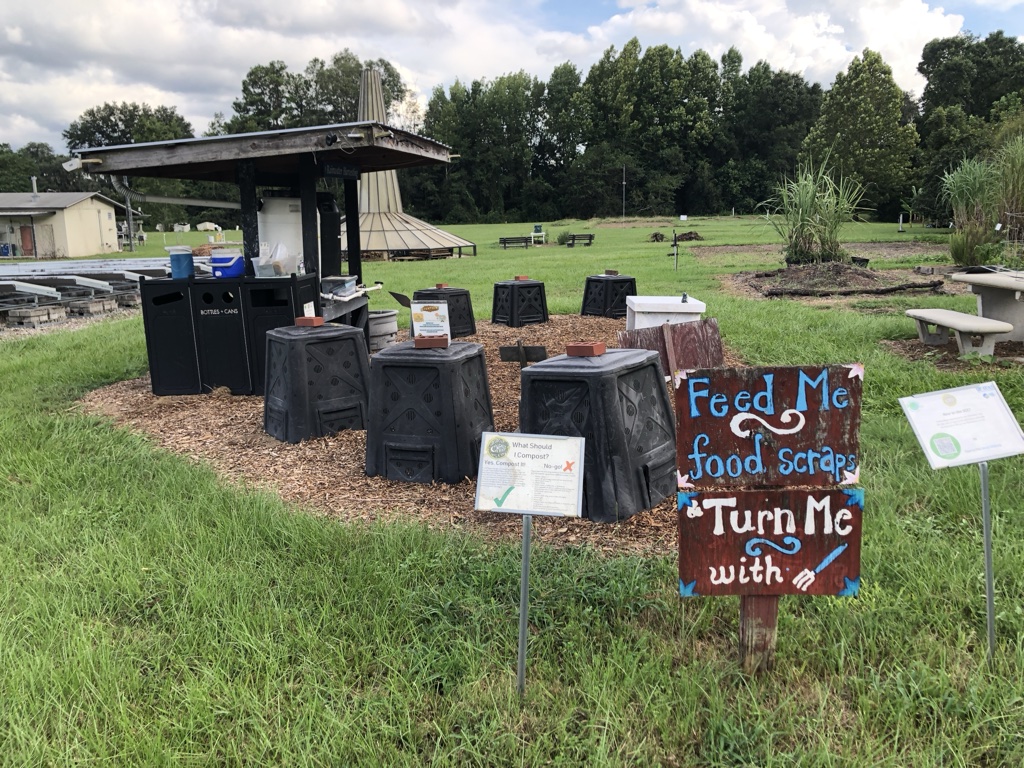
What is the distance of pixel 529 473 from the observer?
7.18 feet

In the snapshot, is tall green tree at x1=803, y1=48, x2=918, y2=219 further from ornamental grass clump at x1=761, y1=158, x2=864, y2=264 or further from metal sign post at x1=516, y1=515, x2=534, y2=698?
metal sign post at x1=516, y1=515, x2=534, y2=698

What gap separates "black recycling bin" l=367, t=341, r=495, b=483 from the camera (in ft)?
12.7

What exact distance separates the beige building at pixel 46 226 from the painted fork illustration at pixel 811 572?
38016 mm

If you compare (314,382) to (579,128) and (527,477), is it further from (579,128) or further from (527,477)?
(579,128)

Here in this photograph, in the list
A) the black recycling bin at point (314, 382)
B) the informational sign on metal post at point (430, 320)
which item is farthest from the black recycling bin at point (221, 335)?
the informational sign on metal post at point (430, 320)

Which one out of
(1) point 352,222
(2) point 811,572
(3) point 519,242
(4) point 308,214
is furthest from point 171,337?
(3) point 519,242

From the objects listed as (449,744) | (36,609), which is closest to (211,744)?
(449,744)

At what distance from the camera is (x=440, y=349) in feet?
13.1

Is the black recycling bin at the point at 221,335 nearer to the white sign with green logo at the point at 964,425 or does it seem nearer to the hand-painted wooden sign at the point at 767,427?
the hand-painted wooden sign at the point at 767,427

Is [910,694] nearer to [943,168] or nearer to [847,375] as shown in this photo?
[847,375]

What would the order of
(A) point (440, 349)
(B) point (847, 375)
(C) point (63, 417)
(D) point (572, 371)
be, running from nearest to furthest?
(B) point (847, 375) → (D) point (572, 371) → (A) point (440, 349) → (C) point (63, 417)

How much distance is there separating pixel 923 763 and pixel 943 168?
128 ft

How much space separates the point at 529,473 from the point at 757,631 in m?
0.84

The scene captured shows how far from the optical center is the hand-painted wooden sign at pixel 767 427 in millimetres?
2119
